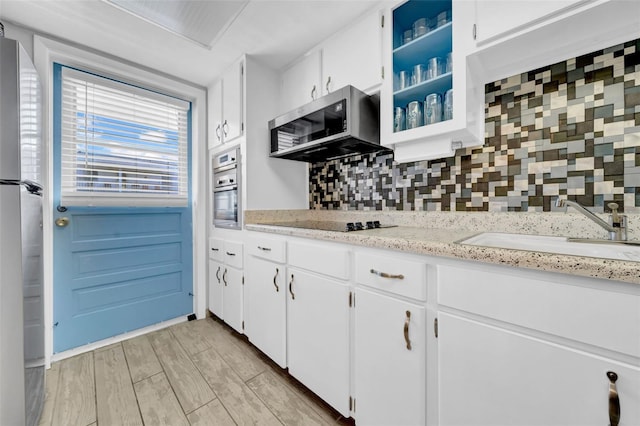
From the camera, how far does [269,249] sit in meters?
1.66

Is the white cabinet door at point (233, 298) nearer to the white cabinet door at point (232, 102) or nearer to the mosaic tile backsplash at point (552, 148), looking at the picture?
the white cabinet door at point (232, 102)

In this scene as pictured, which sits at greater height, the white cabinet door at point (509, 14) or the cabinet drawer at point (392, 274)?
the white cabinet door at point (509, 14)

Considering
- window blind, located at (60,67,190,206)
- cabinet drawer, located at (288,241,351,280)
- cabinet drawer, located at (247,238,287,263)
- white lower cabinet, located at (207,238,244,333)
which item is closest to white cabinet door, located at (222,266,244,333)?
white lower cabinet, located at (207,238,244,333)

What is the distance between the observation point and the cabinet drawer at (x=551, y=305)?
60 centimetres

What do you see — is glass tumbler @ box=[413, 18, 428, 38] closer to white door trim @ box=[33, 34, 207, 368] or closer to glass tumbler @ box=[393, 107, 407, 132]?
glass tumbler @ box=[393, 107, 407, 132]

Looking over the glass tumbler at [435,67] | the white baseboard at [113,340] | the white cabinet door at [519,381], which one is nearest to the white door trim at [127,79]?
the white baseboard at [113,340]

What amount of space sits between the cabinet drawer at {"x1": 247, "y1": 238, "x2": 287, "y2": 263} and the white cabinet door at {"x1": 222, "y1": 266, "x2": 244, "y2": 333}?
34 cm

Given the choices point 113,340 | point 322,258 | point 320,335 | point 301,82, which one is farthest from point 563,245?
point 113,340

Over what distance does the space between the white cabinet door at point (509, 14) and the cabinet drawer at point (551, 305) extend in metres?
0.99

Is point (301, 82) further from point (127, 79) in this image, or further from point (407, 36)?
point (127, 79)

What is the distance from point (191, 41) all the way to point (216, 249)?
1.68 m

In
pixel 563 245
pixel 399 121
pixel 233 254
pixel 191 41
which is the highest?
pixel 191 41

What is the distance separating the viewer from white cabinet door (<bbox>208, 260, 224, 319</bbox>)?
2287mm

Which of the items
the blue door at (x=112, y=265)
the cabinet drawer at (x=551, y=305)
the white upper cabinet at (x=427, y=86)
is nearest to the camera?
the cabinet drawer at (x=551, y=305)
